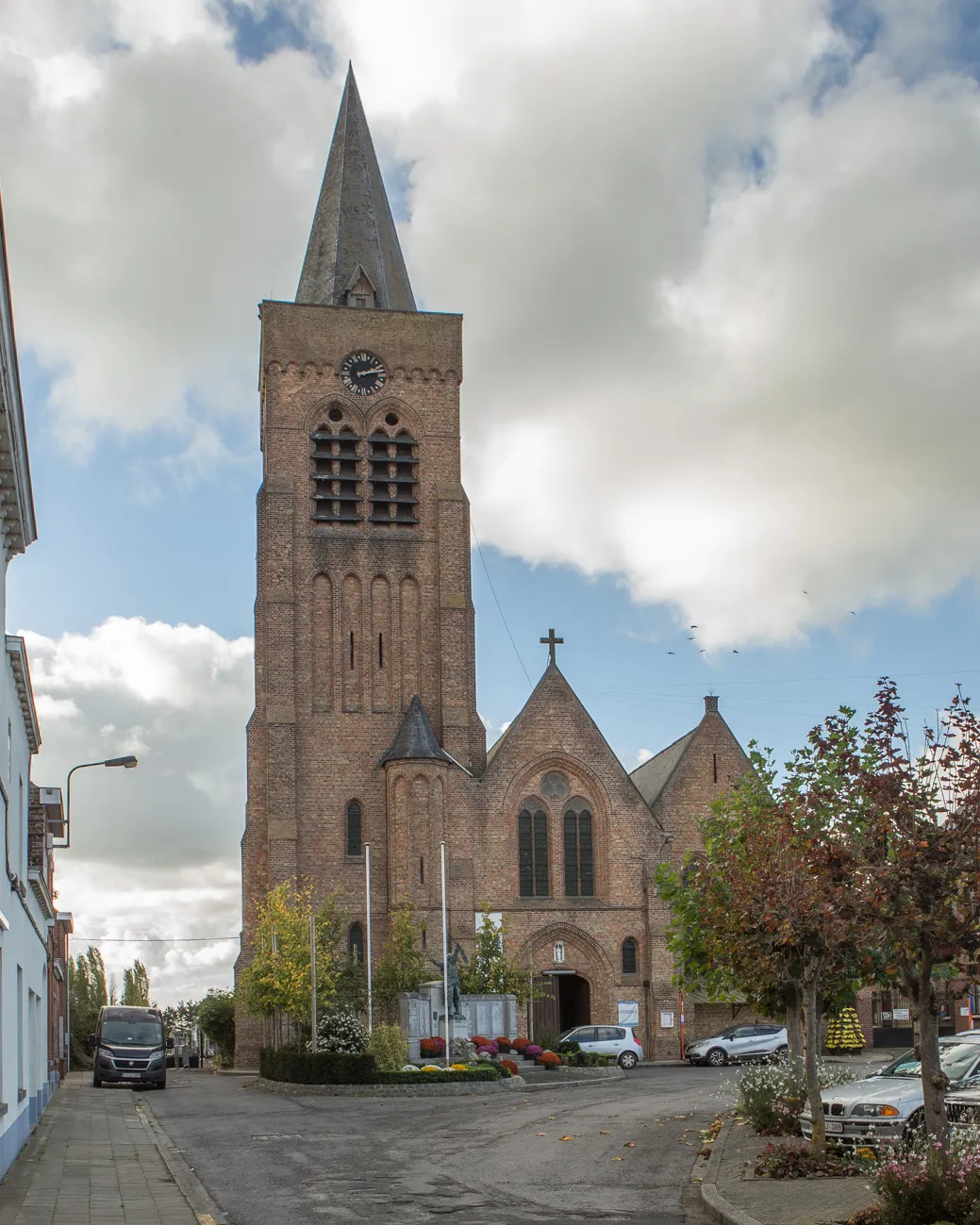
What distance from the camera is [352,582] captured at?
172 feet

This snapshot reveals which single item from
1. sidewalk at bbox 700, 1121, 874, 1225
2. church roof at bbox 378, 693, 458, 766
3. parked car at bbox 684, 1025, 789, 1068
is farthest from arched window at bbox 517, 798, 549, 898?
sidewalk at bbox 700, 1121, 874, 1225

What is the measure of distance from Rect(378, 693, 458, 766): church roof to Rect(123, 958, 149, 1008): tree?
2310 inches

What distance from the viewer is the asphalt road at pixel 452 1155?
1423cm

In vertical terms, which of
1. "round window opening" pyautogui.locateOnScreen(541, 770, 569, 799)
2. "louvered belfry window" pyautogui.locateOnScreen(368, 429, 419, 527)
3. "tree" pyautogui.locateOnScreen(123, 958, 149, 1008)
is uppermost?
"louvered belfry window" pyautogui.locateOnScreen(368, 429, 419, 527)

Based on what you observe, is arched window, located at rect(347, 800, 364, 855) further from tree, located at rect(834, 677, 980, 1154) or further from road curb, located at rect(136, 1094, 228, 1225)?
tree, located at rect(834, 677, 980, 1154)

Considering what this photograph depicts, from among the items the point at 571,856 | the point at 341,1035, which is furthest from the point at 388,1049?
the point at 571,856

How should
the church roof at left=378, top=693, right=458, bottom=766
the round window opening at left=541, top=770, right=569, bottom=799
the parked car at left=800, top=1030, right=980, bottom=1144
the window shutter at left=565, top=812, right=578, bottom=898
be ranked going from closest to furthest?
the parked car at left=800, top=1030, right=980, bottom=1144 < the church roof at left=378, top=693, right=458, bottom=766 < the window shutter at left=565, top=812, right=578, bottom=898 < the round window opening at left=541, top=770, right=569, bottom=799

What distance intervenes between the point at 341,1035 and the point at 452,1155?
63.5 feet

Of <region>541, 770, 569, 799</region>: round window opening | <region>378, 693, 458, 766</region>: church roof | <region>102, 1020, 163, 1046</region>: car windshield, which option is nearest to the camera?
<region>102, 1020, 163, 1046</region>: car windshield

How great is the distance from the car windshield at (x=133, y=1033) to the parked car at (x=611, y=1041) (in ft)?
40.4

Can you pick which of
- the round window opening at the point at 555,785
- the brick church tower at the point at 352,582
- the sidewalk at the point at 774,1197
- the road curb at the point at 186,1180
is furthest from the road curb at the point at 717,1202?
the round window opening at the point at 555,785

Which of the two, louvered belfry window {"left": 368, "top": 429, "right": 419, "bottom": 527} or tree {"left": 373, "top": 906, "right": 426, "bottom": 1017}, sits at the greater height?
louvered belfry window {"left": 368, "top": 429, "right": 419, "bottom": 527}

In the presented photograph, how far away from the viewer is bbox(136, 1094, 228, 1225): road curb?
1366 centimetres

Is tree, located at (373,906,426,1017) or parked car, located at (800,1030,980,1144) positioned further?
tree, located at (373,906,426,1017)
